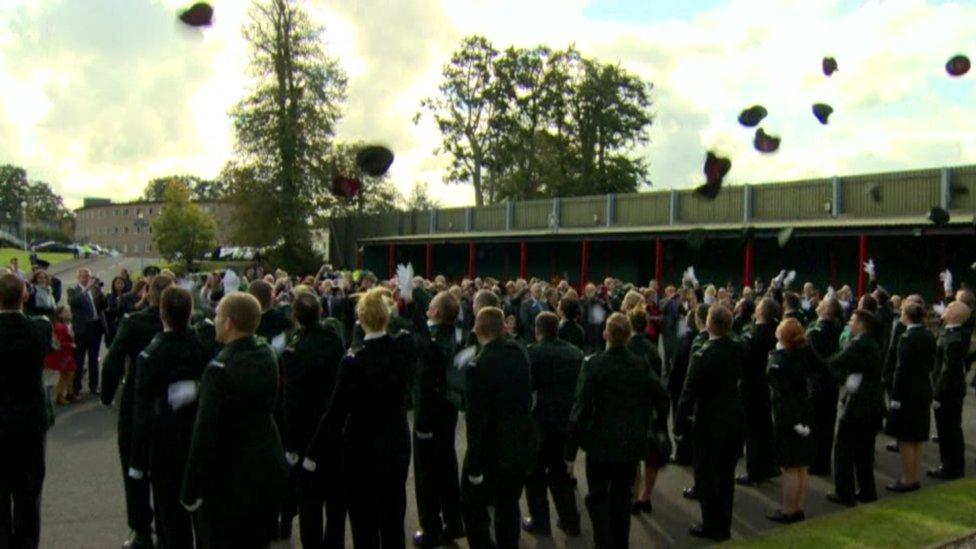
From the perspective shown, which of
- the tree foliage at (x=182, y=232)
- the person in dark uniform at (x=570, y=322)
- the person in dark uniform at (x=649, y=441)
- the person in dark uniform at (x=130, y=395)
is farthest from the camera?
the tree foliage at (x=182, y=232)

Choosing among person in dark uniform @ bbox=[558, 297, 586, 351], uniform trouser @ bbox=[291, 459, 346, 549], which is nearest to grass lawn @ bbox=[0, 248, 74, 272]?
person in dark uniform @ bbox=[558, 297, 586, 351]

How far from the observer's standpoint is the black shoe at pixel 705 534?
6.82 m

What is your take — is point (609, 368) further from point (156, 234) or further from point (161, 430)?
point (156, 234)

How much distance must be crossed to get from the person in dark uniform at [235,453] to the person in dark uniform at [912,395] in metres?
6.27

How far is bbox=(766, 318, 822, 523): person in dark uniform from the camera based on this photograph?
23.8 feet

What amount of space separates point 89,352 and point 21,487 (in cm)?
790

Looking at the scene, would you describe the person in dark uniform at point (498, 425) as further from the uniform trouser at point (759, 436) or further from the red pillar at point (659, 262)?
the red pillar at point (659, 262)

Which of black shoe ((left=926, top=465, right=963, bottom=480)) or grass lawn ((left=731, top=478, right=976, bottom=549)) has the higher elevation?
grass lawn ((left=731, top=478, right=976, bottom=549))

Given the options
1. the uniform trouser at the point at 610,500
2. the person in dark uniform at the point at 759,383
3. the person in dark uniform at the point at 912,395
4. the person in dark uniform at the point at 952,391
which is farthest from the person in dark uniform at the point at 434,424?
the person in dark uniform at the point at 952,391

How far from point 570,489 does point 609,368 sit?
1444 mm

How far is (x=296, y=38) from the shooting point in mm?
47469

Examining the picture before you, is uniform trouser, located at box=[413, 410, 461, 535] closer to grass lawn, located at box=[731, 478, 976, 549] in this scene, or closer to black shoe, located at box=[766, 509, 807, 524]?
grass lawn, located at box=[731, 478, 976, 549]

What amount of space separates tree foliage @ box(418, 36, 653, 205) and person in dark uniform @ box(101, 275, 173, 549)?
4960cm

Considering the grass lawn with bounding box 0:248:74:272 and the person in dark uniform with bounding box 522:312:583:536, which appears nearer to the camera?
the person in dark uniform with bounding box 522:312:583:536
